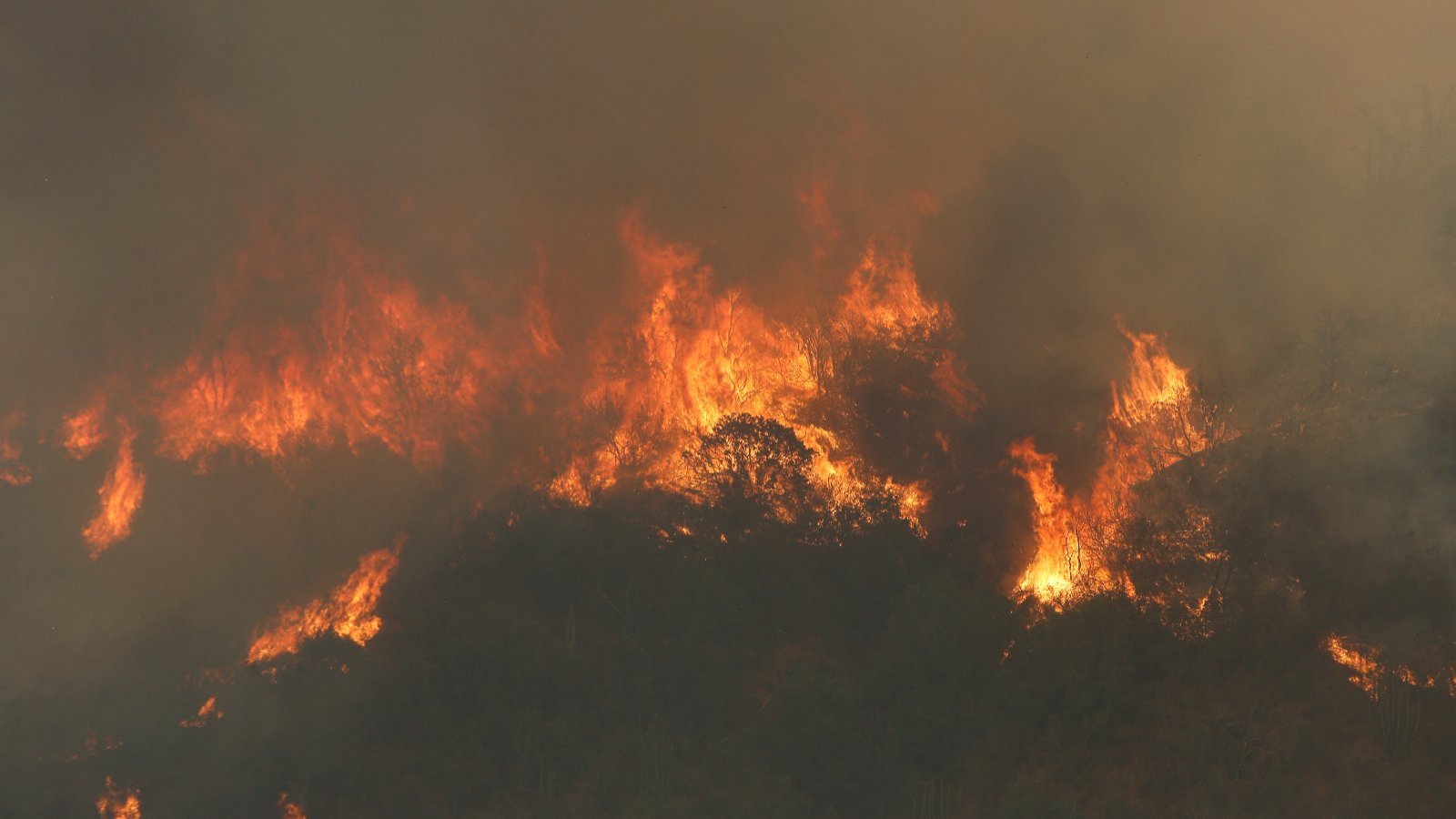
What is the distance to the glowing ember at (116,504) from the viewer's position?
2100 cm

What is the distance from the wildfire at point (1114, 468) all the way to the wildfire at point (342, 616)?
34.4 feet

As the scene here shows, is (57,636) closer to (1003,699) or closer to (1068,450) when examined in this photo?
(1003,699)

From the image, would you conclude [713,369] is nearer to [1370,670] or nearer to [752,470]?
[752,470]

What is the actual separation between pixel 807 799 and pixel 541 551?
590 centimetres

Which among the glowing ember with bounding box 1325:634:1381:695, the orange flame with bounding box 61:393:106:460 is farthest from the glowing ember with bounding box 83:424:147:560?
the glowing ember with bounding box 1325:634:1381:695

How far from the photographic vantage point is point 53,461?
69.9 ft

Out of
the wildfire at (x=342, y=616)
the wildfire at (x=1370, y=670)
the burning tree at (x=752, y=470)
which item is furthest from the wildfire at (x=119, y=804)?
the wildfire at (x=1370, y=670)

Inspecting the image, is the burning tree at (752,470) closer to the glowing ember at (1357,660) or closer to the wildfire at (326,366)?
the wildfire at (326,366)

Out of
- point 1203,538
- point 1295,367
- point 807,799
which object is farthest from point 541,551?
point 1295,367

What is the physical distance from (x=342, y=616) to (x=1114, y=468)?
12.7 meters

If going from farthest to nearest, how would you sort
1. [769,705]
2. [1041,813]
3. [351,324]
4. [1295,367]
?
[351,324] → [769,705] → [1295,367] → [1041,813]

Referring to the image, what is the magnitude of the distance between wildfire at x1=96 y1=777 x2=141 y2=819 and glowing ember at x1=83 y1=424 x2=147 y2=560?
398cm

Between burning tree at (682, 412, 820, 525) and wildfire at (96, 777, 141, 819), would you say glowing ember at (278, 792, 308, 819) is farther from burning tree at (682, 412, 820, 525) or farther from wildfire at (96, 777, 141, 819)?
burning tree at (682, 412, 820, 525)

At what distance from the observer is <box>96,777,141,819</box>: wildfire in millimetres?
19516
